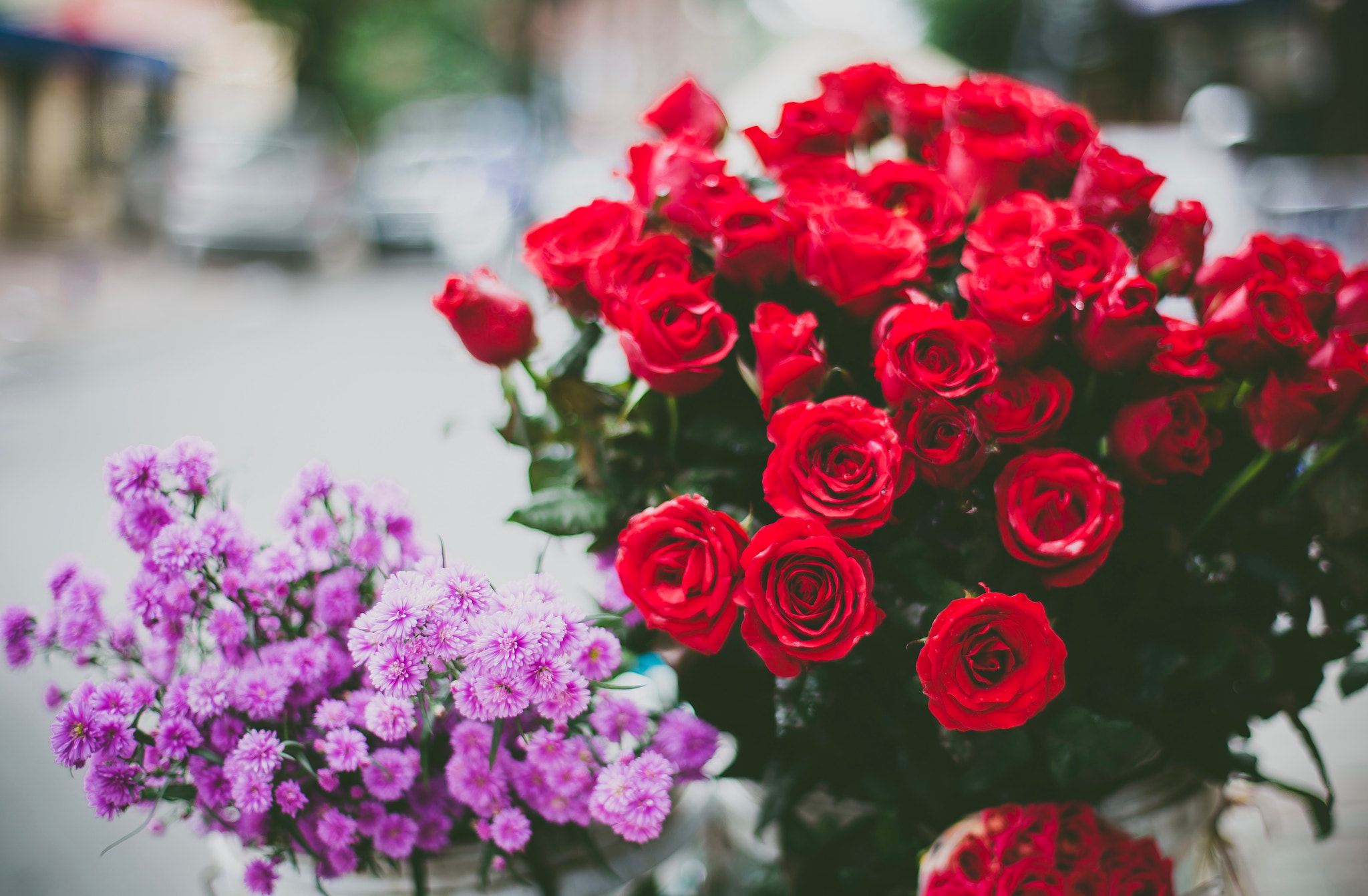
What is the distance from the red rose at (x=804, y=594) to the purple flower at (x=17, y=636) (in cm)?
61

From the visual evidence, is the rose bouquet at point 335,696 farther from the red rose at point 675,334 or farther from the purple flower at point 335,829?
the red rose at point 675,334

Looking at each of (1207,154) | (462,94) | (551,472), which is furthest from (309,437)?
(462,94)

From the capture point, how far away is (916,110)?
954mm

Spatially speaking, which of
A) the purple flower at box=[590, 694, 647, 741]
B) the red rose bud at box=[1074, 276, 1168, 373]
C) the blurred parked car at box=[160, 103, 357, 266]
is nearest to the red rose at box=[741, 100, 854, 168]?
the red rose bud at box=[1074, 276, 1168, 373]

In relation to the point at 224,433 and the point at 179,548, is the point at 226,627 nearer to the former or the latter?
the point at 179,548

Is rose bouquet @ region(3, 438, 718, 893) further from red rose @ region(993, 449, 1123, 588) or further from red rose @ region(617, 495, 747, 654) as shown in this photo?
red rose @ region(993, 449, 1123, 588)

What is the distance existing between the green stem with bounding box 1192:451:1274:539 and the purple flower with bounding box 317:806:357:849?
2.40 feet

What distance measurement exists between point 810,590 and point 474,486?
362 cm

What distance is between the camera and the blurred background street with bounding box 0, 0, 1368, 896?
6.32 ft

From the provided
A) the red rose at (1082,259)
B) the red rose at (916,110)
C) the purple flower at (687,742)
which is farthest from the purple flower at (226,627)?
the red rose at (916,110)

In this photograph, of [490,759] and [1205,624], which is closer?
[490,759]

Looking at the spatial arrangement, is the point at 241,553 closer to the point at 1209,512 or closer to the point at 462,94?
the point at 1209,512

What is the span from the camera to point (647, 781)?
0.66 metres

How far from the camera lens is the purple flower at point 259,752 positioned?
0.64 meters
